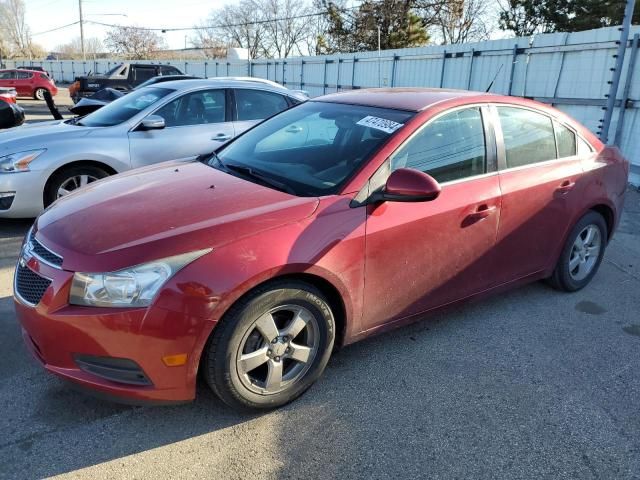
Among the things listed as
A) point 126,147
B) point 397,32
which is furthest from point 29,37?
point 126,147

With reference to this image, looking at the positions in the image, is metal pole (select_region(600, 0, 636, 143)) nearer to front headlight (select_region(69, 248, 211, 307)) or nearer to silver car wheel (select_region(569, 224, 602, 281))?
silver car wheel (select_region(569, 224, 602, 281))

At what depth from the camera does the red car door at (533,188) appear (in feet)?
11.4

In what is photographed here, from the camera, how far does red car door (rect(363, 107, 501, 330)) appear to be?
289cm

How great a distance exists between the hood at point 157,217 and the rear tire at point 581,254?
239 centimetres

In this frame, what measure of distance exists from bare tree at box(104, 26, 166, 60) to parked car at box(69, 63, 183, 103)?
5524 cm

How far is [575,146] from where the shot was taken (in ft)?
13.1

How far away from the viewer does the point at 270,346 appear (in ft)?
8.44

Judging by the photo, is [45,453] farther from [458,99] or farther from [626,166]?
[626,166]

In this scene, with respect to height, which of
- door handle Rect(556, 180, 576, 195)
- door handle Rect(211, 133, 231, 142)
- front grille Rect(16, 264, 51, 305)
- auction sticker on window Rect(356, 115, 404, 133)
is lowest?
front grille Rect(16, 264, 51, 305)

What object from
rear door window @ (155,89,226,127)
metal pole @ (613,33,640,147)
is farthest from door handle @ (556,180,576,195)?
metal pole @ (613,33,640,147)

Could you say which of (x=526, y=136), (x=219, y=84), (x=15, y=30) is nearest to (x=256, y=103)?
(x=219, y=84)

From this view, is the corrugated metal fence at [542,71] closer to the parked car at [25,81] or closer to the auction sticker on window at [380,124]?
the auction sticker on window at [380,124]

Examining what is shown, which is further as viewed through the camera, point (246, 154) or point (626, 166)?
point (626, 166)

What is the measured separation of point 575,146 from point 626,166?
747 mm
